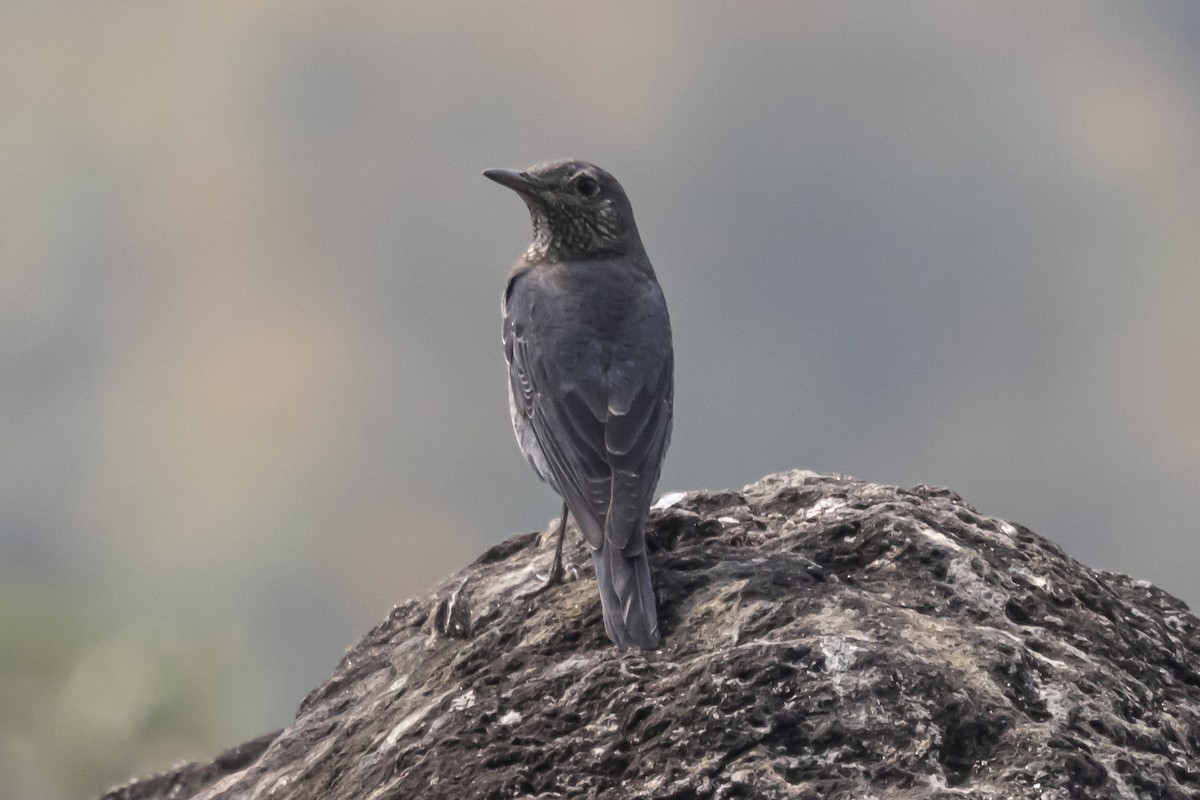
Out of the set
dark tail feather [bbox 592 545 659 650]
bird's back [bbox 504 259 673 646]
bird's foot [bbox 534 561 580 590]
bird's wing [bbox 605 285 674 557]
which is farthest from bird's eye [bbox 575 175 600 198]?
dark tail feather [bbox 592 545 659 650]

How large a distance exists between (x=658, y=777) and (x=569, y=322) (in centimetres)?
300

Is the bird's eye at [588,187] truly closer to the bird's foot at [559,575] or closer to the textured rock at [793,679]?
the textured rock at [793,679]

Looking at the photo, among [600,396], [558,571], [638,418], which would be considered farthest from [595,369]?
[558,571]

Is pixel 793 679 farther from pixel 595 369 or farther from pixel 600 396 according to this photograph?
pixel 595 369

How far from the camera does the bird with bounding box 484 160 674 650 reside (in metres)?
5.76

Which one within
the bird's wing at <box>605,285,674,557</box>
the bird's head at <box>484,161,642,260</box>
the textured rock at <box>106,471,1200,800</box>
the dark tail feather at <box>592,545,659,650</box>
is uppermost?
the bird's head at <box>484,161,642,260</box>

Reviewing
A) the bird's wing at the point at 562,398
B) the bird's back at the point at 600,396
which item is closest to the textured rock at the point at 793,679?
the bird's back at the point at 600,396

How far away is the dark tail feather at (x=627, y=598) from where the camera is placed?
5.30m

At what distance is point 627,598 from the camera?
542cm

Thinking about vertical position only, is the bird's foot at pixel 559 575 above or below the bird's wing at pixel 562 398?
below

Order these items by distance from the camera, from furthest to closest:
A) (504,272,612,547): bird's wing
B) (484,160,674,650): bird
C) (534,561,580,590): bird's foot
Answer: (504,272,612,547): bird's wing < (534,561,580,590): bird's foot < (484,160,674,650): bird

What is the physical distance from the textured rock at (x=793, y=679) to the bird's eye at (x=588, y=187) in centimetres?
210

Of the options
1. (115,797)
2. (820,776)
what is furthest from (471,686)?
(115,797)

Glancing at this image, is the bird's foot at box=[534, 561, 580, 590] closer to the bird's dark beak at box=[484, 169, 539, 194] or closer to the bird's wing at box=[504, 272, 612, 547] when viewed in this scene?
the bird's wing at box=[504, 272, 612, 547]
